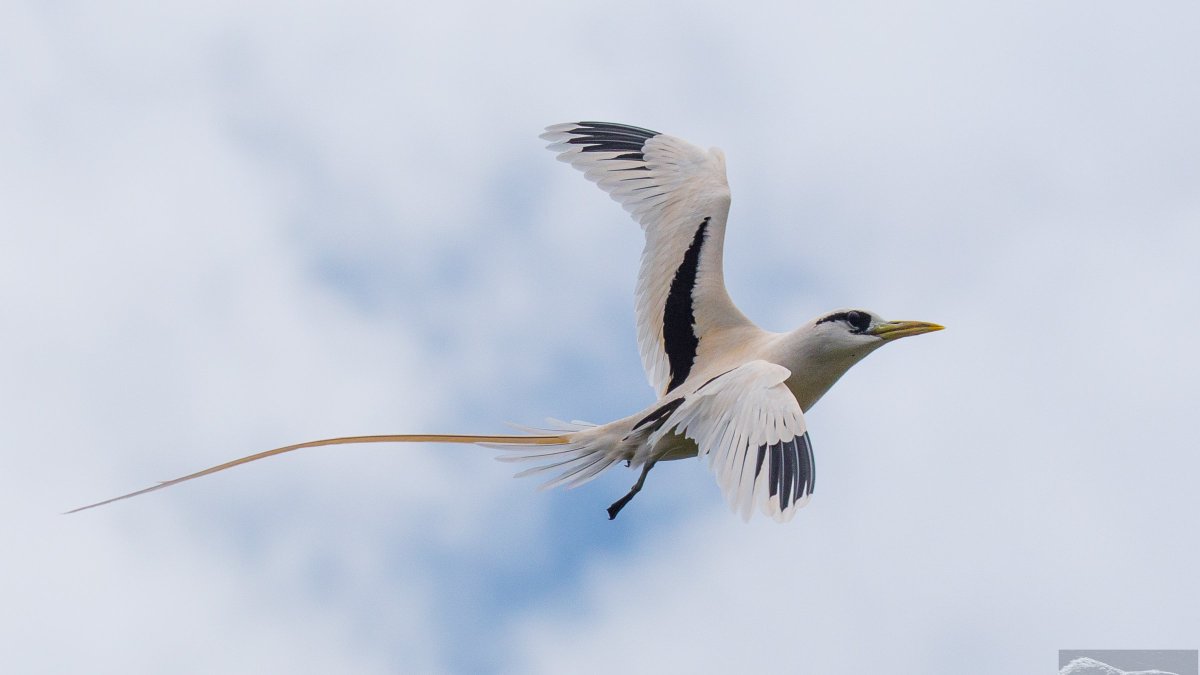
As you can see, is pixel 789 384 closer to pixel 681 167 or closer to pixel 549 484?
pixel 549 484

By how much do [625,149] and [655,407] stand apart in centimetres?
307

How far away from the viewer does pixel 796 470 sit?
26.7 feet

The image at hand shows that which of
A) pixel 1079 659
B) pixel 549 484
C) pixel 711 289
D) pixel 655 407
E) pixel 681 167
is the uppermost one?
pixel 681 167

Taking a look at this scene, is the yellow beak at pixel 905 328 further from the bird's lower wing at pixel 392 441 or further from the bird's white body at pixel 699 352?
the bird's lower wing at pixel 392 441

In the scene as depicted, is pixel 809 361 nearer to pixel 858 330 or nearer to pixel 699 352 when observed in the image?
pixel 858 330

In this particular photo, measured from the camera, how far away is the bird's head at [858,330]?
1014cm

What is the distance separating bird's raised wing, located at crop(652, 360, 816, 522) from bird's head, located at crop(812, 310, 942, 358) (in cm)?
98

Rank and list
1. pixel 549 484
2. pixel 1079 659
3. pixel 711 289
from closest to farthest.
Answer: pixel 549 484, pixel 711 289, pixel 1079 659

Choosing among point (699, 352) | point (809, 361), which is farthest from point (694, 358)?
point (809, 361)

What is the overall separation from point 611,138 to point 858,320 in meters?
3.39

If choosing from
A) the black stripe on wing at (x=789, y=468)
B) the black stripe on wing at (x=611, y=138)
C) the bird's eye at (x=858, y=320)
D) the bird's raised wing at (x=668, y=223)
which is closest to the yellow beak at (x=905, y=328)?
the bird's eye at (x=858, y=320)

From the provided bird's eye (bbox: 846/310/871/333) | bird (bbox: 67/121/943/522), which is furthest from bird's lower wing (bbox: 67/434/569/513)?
bird's eye (bbox: 846/310/871/333)

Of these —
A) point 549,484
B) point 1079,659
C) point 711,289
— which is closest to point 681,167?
point 711,289

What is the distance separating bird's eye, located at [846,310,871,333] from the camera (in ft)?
33.4
